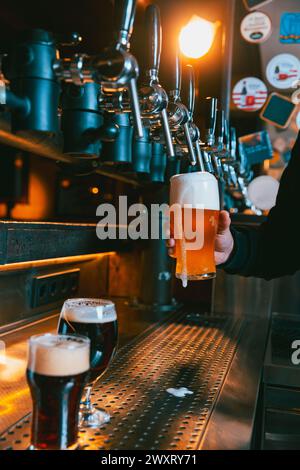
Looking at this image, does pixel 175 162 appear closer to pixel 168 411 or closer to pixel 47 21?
pixel 47 21

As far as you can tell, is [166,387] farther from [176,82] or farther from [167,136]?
[176,82]

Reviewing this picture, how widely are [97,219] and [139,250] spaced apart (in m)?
0.29

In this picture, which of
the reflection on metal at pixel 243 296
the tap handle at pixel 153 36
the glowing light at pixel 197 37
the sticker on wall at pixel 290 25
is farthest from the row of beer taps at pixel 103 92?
the sticker on wall at pixel 290 25

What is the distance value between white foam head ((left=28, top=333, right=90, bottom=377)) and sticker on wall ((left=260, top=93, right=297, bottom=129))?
2207 mm

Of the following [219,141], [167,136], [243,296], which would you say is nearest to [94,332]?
[167,136]

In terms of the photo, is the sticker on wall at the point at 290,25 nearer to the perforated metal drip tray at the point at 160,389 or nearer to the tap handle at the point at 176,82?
the tap handle at the point at 176,82

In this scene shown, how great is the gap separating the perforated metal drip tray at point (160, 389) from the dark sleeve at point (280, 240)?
0.92 ft

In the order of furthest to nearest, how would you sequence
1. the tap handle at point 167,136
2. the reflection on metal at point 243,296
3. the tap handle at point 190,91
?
the reflection on metal at point 243,296
the tap handle at point 190,91
the tap handle at point 167,136

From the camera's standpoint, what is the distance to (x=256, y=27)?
2.69 meters

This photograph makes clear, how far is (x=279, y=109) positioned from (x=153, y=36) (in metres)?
1.72

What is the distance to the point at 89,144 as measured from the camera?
3.60 feet

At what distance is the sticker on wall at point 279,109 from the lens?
2.71 meters

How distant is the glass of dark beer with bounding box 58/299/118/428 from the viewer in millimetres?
1003

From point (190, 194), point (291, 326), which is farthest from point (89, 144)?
point (291, 326)
